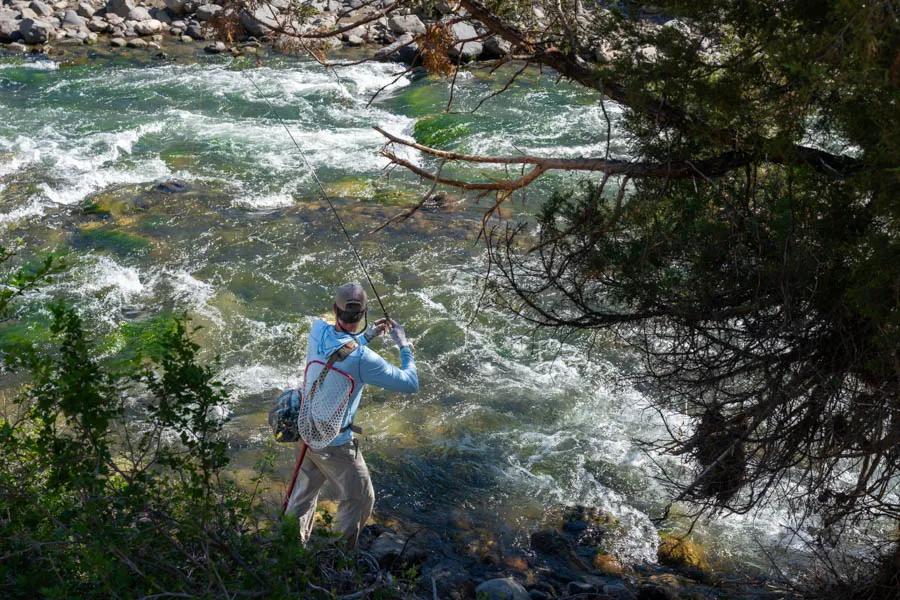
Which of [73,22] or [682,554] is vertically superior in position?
[682,554]

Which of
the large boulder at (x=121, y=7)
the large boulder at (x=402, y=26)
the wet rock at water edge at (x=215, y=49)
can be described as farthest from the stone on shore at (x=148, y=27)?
the large boulder at (x=402, y=26)

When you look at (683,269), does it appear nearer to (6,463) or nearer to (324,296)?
(6,463)

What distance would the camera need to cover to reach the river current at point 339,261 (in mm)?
7477

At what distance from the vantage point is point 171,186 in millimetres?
12906

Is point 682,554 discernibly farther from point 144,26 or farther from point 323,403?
point 144,26

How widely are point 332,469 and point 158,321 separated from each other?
4533 mm

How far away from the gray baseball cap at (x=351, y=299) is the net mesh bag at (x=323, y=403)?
0.34m

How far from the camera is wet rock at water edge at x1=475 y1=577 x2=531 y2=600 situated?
218 inches

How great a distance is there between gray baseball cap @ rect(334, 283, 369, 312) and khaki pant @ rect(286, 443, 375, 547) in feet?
2.71

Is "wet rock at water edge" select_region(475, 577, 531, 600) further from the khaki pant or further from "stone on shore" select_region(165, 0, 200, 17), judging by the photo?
"stone on shore" select_region(165, 0, 200, 17)

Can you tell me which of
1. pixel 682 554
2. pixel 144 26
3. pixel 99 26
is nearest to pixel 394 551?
pixel 682 554

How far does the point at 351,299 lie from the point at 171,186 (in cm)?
865

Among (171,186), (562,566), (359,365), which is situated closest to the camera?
(359,365)

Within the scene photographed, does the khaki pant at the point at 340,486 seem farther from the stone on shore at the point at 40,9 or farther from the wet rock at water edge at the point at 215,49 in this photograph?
the stone on shore at the point at 40,9
